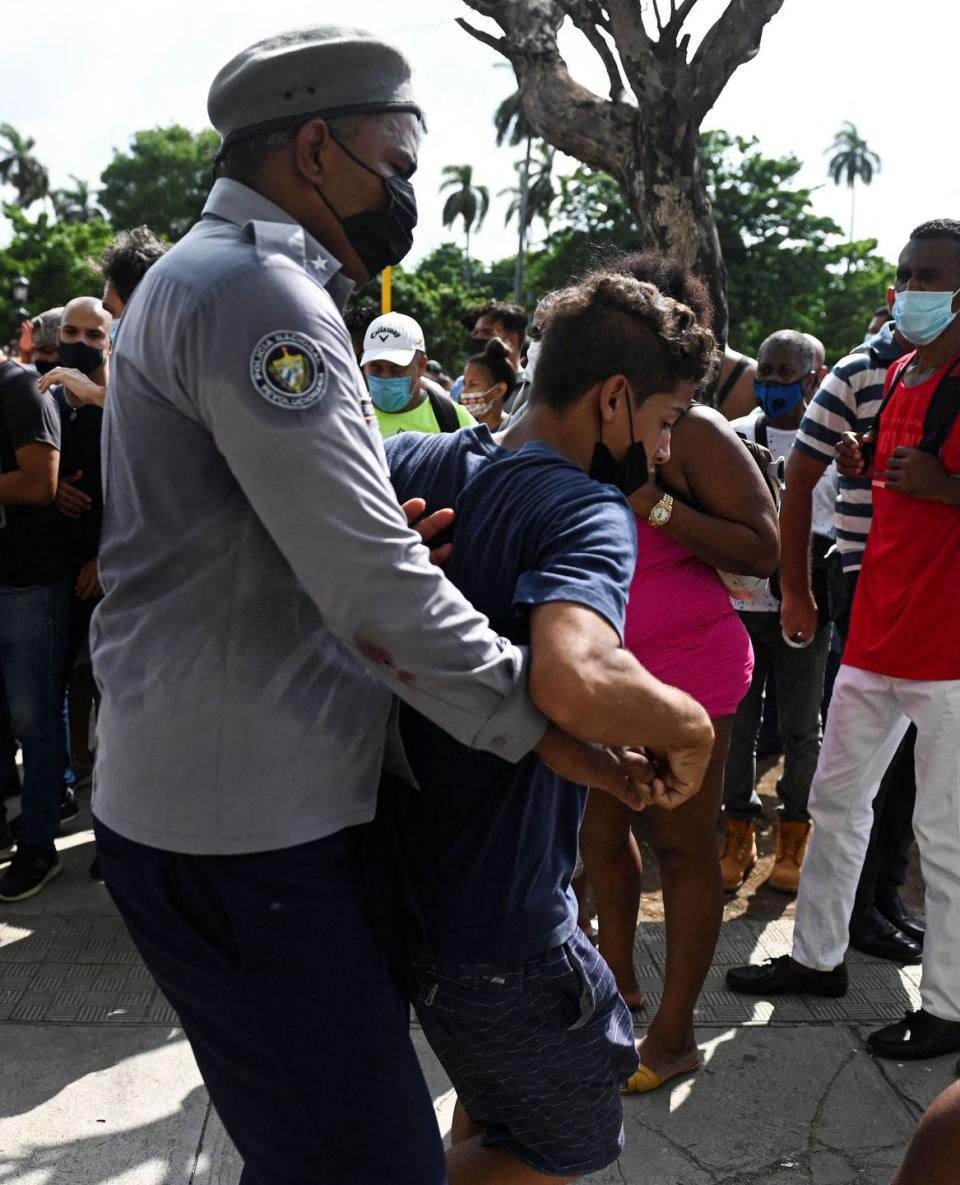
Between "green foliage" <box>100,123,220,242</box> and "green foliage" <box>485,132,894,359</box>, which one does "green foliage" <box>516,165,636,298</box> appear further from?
"green foliage" <box>100,123,220,242</box>

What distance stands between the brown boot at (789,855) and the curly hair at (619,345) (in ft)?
10.7

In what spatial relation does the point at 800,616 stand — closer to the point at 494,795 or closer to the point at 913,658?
the point at 913,658

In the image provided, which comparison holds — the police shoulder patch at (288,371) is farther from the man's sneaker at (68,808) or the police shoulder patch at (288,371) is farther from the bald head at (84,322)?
the man's sneaker at (68,808)

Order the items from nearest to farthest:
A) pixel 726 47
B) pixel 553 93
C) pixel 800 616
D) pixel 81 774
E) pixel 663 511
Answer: pixel 663 511, pixel 800 616, pixel 81 774, pixel 726 47, pixel 553 93

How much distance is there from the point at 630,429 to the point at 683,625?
1.47m

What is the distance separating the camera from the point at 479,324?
6.82 m

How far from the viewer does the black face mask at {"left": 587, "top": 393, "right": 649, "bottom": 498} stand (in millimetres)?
1958

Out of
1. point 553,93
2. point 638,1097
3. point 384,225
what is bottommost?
point 638,1097

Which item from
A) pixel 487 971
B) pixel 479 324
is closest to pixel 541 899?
pixel 487 971

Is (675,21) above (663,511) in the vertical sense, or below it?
above

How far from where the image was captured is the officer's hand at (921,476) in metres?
3.41

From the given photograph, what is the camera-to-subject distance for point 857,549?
4133mm

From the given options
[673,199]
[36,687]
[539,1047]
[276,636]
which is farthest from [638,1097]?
[673,199]

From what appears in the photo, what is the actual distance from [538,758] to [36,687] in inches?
136
